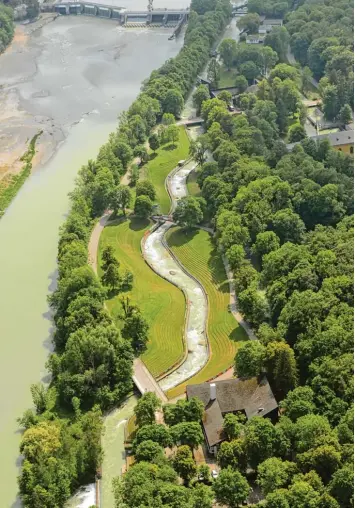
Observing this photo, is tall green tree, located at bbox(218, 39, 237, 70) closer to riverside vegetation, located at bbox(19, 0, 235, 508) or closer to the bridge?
the bridge

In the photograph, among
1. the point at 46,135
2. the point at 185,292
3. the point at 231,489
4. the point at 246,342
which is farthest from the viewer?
the point at 46,135

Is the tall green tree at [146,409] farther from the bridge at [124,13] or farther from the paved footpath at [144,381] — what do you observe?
the bridge at [124,13]

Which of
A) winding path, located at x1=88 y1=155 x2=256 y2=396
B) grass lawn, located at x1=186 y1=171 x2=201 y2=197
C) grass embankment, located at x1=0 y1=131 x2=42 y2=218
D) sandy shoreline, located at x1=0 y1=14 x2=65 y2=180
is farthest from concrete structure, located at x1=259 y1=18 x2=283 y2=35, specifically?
grass embankment, located at x1=0 y1=131 x2=42 y2=218

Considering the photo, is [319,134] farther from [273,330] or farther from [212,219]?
[273,330]

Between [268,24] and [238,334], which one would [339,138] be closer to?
[238,334]

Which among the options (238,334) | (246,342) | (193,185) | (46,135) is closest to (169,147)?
(193,185)
